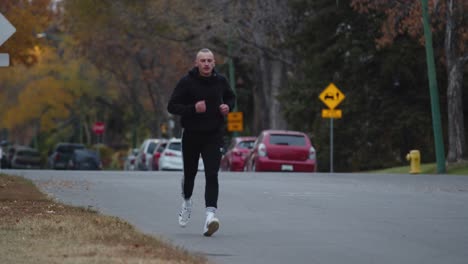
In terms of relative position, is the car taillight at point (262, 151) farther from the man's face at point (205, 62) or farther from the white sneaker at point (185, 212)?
the man's face at point (205, 62)

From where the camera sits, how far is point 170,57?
70.8m

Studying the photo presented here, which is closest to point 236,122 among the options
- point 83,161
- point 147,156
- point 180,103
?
point 83,161

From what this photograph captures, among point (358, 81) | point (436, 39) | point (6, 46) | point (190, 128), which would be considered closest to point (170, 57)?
point (358, 81)

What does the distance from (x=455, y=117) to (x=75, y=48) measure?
33752mm

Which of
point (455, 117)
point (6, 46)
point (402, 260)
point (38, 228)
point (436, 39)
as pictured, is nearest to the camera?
point (402, 260)

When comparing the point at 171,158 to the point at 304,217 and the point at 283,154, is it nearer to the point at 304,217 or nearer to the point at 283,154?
the point at 283,154

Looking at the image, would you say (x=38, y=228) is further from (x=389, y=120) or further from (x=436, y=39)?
(x=389, y=120)

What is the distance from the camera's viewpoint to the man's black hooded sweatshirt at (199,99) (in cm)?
1395

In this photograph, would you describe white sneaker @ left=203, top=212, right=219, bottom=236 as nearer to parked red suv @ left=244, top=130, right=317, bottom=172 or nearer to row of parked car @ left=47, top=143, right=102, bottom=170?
parked red suv @ left=244, top=130, right=317, bottom=172

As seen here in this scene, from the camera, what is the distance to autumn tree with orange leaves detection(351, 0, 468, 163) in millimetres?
43000

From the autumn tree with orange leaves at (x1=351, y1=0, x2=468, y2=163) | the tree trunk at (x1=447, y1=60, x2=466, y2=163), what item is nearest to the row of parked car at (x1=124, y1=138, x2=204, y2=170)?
the autumn tree with orange leaves at (x1=351, y1=0, x2=468, y2=163)

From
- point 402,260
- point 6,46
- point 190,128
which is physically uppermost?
point 6,46

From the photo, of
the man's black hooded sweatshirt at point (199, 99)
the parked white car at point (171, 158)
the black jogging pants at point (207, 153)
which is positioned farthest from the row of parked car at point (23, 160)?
the man's black hooded sweatshirt at point (199, 99)

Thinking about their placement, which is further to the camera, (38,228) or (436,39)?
(436,39)
